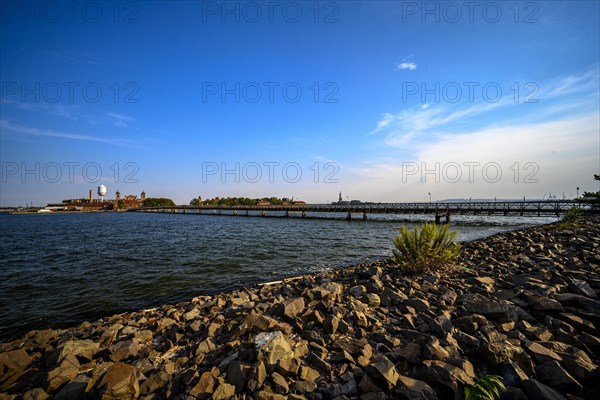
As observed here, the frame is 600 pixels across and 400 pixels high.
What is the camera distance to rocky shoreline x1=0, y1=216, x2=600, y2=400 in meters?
3.01

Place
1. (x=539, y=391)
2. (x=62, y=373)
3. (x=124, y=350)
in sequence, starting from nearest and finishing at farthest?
(x=539, y=391) < (x=62, y=373) < (x=124, y=350)

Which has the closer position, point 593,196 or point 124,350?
point 124,350

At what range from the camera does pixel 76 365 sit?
13.7 ft

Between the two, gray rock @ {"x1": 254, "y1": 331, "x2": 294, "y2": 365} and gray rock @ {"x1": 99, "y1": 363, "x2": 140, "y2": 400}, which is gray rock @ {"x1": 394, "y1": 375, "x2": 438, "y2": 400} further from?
gray rock @ {"x1": 99, "y1": 363, "x2": 140, "y2": 400}

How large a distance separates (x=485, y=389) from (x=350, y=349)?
1.65m

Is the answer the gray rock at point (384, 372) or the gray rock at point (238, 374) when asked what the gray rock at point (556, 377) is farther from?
the gray rock at point (238, 374)

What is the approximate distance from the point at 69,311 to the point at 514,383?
1191cm

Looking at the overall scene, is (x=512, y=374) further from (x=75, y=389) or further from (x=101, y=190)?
(x=101, y=190)

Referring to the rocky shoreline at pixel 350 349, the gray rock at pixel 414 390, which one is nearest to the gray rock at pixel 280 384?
the rocky shoreline at pixel 350 349

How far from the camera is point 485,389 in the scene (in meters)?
2.67

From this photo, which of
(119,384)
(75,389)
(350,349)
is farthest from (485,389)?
(75,389)

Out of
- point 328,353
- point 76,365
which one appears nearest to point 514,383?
point 328,353

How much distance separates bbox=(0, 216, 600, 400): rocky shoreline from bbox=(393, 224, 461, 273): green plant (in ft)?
5.03

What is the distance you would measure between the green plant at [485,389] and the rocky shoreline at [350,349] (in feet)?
0.39
